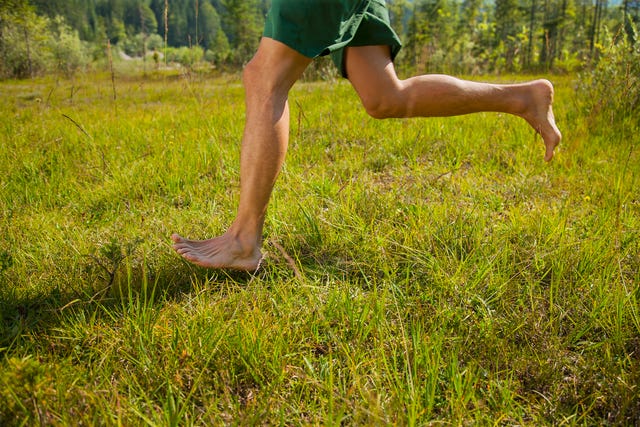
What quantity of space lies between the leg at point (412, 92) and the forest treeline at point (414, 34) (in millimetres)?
716

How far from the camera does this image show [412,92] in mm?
1967

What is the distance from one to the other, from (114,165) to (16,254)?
1.17m

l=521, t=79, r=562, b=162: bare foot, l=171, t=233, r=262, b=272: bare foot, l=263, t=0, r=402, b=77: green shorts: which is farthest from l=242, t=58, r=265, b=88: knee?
l=521, t=79, r=562, b=162: bare foot

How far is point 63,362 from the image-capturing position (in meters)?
1.17

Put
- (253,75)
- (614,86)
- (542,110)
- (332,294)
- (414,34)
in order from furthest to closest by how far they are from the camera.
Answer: (414,34) < (614,86) < (542,110) < (253,75) < (332,294)

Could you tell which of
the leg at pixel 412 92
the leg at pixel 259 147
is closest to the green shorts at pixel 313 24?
the leg at pixel 259 147

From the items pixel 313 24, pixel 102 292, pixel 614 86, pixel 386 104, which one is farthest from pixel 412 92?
pixel 614 86

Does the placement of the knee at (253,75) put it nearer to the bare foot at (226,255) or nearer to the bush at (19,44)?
the bare foot at (226,255)

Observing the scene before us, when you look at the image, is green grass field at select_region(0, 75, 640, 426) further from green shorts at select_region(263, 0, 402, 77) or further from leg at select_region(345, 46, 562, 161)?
green shorts at select_region(263, 0, 402, 77)

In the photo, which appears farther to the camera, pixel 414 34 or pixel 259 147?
pixel 414 34

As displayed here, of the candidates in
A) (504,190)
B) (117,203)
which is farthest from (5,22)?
(504,190)

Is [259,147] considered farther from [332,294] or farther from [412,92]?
[412,92]

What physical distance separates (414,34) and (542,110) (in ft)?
132

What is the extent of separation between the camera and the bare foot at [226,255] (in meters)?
1.72
